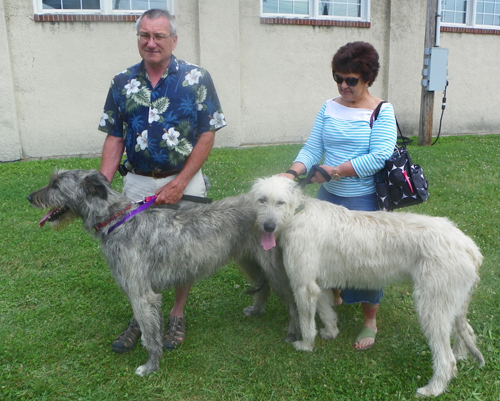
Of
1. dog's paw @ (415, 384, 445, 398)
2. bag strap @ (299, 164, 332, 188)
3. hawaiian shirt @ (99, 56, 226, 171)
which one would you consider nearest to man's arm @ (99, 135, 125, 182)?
hawaiian shirt @ (99, 56, 226, 171)

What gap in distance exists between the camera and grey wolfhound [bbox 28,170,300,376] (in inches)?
145

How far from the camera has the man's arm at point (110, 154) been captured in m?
4.17

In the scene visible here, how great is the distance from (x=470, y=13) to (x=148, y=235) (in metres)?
13.9

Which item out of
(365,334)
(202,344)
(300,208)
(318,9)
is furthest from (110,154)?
(318,9)

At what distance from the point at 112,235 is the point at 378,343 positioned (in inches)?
97.1

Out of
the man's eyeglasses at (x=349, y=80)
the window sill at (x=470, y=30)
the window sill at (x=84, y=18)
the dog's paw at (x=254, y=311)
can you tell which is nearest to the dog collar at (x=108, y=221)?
the dog's paw at (x=254, y=311)

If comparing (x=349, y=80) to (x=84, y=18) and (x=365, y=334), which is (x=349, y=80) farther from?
(x=84, y=18)

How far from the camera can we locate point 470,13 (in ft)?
45.8

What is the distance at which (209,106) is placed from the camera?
13.1 ft

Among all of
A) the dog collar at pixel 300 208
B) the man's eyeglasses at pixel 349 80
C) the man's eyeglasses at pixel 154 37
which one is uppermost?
the man's eyeglasses at pixel 154 37

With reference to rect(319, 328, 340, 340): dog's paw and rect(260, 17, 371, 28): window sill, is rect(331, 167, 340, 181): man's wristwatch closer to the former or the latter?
rect(319, 328, 340, 340): dog's paw

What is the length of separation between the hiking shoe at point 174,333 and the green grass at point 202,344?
0.29ft

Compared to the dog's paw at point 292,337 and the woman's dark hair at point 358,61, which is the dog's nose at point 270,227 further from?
the woman's dark hair at point 358,61

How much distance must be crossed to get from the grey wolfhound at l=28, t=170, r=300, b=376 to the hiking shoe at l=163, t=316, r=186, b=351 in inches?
9.5
